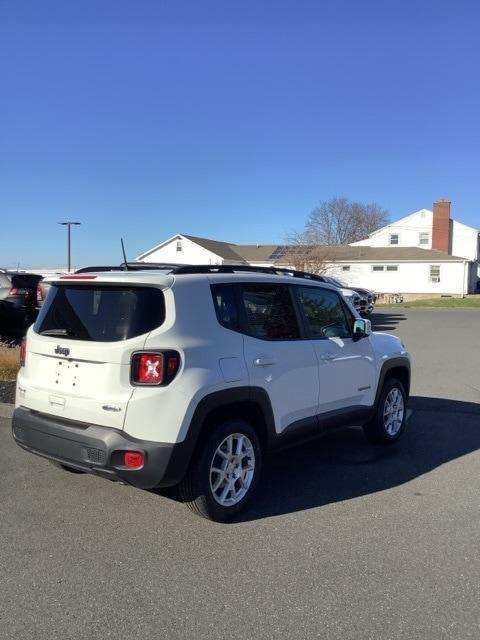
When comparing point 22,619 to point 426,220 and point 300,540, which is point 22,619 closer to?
point 300,540

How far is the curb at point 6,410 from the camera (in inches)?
286

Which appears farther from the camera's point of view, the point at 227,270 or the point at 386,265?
the point at 386,265

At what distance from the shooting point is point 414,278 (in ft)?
143

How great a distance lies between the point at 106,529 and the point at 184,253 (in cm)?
4259

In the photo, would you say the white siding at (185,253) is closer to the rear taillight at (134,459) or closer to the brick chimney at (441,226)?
the brick chimney at (441,226)

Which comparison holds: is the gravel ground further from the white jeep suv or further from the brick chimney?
the brick chimney

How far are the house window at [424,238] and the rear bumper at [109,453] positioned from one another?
50.9 meters

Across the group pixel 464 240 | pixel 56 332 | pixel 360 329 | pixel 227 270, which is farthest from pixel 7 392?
pixel 464 240

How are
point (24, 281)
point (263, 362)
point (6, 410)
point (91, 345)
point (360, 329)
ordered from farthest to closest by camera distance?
1. point (24, 281)
2. point (6, 410)
3. point (360, 329)
4. point (263, 362)
5. point (91, 345)

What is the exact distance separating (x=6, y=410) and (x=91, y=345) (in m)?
4.13

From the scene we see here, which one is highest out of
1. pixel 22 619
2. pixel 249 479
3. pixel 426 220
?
pixel 426 220

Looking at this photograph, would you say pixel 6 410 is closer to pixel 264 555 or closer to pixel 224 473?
pixel 224 473

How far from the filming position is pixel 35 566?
3.53 meters

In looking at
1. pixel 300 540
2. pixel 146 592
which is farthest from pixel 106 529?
pixel 300 540
